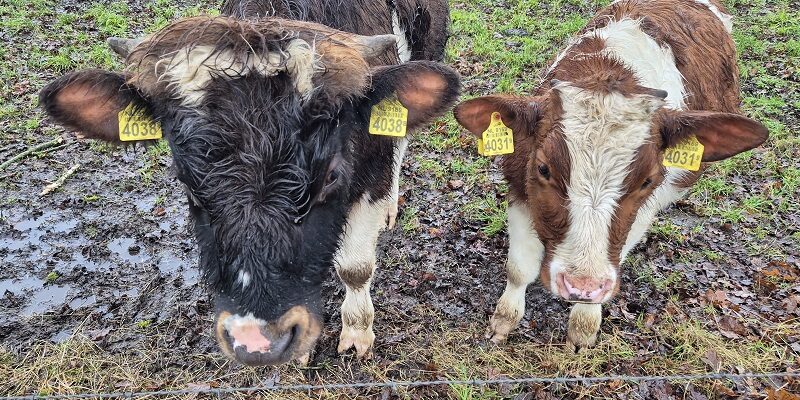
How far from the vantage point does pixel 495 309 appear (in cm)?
452

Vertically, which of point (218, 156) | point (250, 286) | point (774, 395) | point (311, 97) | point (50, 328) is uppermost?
point (311, 97)

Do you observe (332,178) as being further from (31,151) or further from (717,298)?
(31,151)

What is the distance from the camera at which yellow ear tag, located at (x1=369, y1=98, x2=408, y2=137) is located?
9.27ft

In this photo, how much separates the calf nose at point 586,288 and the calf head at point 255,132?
4.46 feet

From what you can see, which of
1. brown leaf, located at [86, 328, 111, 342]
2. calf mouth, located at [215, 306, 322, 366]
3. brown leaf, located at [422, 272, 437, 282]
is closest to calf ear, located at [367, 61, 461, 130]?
calf mouth, located at [215, 306, 322, 366]

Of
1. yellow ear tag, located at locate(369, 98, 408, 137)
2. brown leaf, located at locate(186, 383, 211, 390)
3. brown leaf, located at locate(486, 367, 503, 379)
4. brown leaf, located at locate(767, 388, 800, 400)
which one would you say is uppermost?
yellow ear tag, located at locate(369, 98, 408, 137)

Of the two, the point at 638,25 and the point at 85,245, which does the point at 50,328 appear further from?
the point at 638,25

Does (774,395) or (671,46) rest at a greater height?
(671,46)

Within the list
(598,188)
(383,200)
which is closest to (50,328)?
(383,200)

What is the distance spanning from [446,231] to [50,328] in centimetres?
375

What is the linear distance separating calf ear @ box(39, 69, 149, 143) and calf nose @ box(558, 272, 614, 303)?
8.31 ft

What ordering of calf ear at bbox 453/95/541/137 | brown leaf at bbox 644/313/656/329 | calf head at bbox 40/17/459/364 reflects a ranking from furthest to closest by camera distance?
brown leaf at bbox 644/313/656/329
calf ear at bbox 453/95/541/137
calf head at bbox 40/17/459/364

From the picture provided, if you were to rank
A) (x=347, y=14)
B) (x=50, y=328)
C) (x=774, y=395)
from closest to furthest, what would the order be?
(x=774, y=395) < (x=347, y=14) < (x=50, y=328)

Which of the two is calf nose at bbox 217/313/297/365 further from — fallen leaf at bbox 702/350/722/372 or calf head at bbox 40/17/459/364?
fallen leaf at bbox 702/350/722/372
